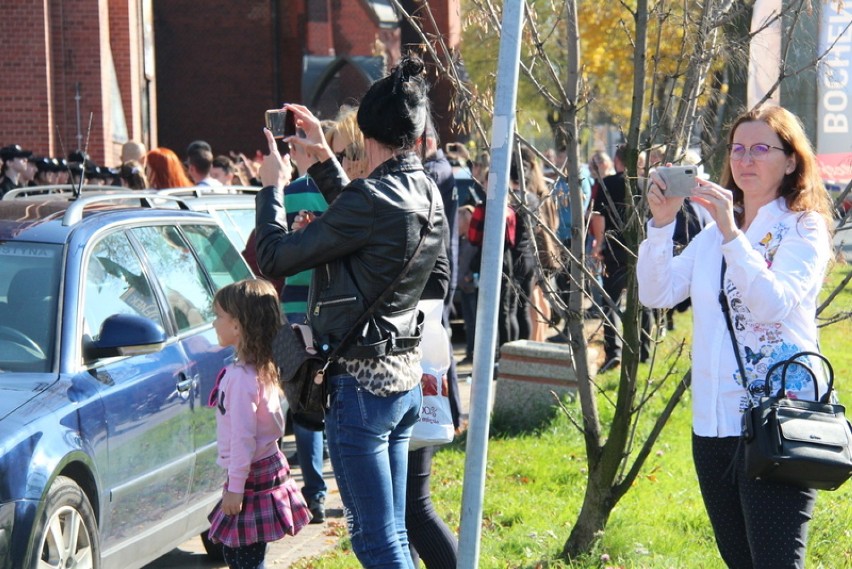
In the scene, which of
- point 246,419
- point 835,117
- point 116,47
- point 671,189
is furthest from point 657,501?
point 116,47

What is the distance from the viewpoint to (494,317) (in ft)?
11.4

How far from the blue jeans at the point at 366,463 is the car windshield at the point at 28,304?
1.48m

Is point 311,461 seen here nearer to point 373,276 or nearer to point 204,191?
point 373,276

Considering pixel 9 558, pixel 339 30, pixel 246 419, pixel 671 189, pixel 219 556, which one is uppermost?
pixel 339 30

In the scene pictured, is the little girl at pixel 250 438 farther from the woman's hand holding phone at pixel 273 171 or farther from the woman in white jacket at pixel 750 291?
the woman in white jacket at pixel 750 291

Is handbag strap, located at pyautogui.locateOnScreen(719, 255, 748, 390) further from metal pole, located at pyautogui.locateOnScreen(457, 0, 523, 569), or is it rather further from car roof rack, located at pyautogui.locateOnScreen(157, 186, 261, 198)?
car roof rack, located at pyautogui.locateOnScreen(157, 186, 261, 198)

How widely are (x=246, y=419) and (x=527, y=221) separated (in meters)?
1.44

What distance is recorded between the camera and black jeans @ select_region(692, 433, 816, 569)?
11.9ft

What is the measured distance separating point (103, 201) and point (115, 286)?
31.1 inches

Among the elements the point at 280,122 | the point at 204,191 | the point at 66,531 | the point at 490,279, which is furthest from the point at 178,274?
the point at 204,191

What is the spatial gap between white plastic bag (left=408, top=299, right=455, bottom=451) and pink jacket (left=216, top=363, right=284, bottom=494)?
1.83 feet

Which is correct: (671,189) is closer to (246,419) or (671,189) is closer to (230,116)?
(246,419)

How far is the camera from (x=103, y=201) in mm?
6027

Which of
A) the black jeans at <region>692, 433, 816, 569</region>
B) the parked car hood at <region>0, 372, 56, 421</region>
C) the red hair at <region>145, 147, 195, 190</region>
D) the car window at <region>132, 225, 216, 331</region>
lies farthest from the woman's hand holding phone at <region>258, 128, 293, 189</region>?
the red hair at <region>145, 147, 195, 190</region>
